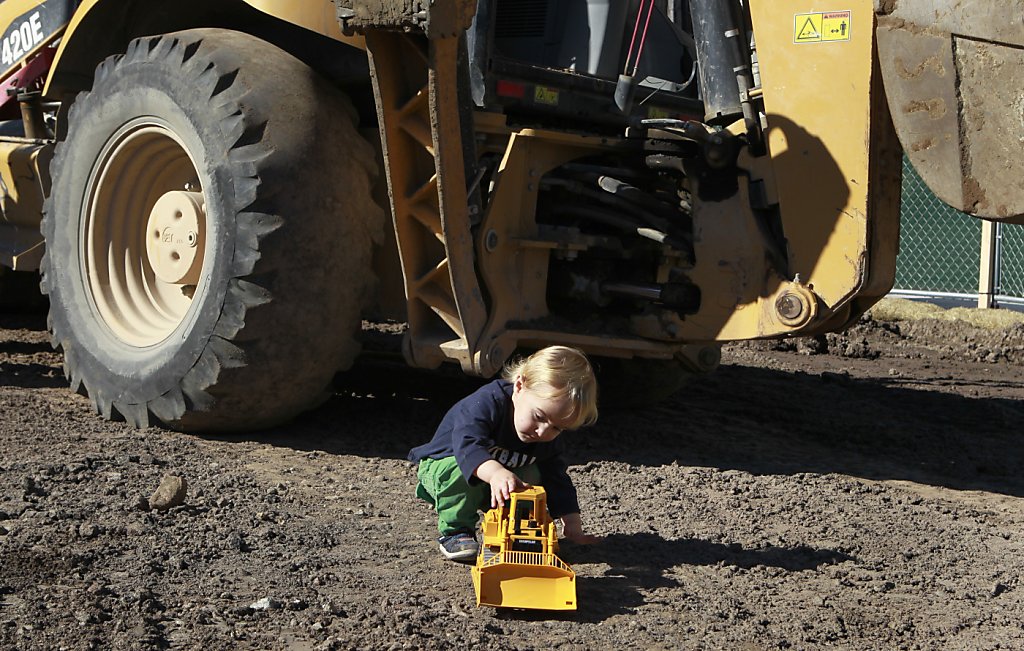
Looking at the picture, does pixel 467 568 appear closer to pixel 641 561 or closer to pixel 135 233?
pixel 641 561

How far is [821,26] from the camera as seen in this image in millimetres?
4324

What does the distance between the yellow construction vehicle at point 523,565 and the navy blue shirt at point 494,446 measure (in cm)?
19

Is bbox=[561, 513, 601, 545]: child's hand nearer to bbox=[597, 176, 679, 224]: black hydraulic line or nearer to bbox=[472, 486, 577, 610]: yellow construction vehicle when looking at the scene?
bbox=[472, 486, 577, 610]: yellow construction vehicle

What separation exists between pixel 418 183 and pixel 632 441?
4.75ft

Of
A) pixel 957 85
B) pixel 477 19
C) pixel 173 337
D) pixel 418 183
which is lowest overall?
pixel 173 337

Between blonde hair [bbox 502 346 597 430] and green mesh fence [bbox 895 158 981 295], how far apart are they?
788 cm

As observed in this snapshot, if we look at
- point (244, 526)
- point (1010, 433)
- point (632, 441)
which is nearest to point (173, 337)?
point (244, 526)

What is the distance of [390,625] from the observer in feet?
9.48

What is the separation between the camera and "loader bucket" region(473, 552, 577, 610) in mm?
3066

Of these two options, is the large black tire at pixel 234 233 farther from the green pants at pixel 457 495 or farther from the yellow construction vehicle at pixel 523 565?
the yellow construction vehicle at pixel 523 565

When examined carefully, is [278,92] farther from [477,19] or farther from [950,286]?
[950,286]

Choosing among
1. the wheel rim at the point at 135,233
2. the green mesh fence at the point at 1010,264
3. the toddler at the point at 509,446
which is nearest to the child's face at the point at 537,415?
the toddler at the point at 509,446

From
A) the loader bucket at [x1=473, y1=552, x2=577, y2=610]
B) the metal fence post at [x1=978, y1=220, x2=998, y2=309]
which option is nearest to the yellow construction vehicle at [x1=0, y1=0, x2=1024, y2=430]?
the loader bucket at [x1=473, y1=552, x2=577, y2=610]

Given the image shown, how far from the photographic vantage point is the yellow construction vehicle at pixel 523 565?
3072 millimetres
